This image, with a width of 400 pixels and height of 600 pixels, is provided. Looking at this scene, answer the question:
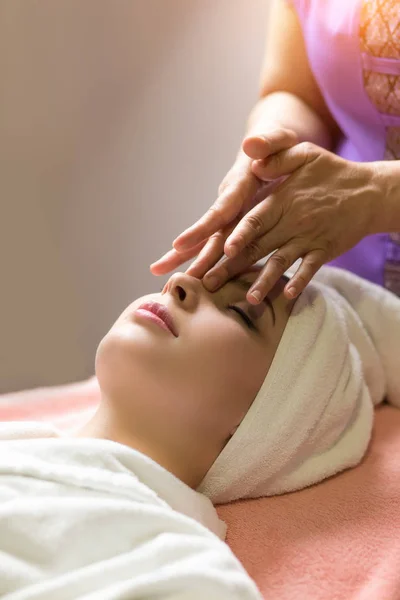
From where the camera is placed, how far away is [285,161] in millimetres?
1143

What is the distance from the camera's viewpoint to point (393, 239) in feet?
4.50

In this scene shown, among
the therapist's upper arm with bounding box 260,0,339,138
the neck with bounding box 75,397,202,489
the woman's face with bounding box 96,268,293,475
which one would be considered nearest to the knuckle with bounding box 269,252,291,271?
the woman's face with bounding box 96,268,293,475

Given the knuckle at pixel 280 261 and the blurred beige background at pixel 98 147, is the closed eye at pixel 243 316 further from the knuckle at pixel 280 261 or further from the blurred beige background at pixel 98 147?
the blurred beige background at pixel 98 147

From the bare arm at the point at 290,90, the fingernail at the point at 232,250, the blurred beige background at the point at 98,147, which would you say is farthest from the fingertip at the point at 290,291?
the blurred beige background at the point at 98,147

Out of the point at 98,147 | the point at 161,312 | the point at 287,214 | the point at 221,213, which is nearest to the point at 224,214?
the point at 221,213

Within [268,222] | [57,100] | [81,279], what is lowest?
[81,279]

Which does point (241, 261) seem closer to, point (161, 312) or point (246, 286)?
point (246, 286)

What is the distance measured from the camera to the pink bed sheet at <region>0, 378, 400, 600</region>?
3.14 ft

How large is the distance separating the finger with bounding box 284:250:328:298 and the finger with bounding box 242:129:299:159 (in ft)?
0.62

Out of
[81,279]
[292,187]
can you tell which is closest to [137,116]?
[81,279]

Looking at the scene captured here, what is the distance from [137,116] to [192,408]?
3.28 feet

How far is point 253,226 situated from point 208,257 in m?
0.10

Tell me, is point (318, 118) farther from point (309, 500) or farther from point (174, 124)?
point (309, 500)

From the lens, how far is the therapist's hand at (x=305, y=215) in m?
1.10
